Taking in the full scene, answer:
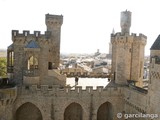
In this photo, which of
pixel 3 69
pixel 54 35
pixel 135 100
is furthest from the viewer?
pixel 3 69

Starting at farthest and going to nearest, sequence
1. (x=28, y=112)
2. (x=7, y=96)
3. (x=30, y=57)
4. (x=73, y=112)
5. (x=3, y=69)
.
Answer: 1. (x=3, y=69)
2. (x=30, y=57)
3. (x=73, y=112)
4. (x=28, y=112)
5. (x=7, y=96)

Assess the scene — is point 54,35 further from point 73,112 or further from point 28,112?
point 28,112

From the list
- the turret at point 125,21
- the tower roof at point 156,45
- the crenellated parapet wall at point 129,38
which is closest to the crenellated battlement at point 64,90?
the crenellated parapet wall at point 129,38

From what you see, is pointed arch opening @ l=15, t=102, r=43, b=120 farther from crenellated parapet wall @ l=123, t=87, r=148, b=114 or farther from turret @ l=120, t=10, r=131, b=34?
turret @ l=120, t=10, r=131, b=34

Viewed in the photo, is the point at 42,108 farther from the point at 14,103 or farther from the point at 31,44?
the point at 31,44

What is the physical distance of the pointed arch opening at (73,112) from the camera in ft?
113

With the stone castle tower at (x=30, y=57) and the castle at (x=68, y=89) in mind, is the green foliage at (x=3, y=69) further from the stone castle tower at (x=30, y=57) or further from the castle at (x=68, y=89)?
the stone castle tower at (x=30, y=57)

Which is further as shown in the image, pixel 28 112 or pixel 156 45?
pixel 28 112

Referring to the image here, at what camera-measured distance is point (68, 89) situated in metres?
32.4

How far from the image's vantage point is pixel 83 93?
3272 centimetres

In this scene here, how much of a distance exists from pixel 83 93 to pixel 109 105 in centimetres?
467

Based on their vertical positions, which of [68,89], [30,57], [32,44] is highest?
[32,44]

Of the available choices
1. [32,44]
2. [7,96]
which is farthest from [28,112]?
[32,44]

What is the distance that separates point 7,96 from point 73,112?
944 cm
